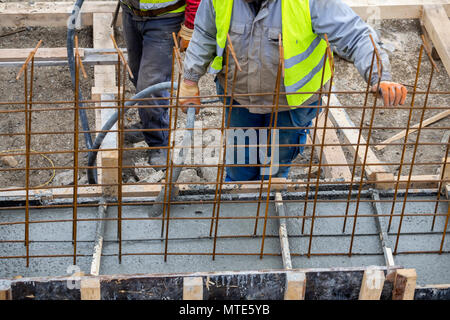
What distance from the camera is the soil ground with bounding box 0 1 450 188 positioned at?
5059 mm

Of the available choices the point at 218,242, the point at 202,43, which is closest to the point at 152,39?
the point at 202,43

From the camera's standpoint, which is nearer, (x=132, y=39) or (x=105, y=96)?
(x=105, y=96)

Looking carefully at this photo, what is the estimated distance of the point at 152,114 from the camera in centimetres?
482

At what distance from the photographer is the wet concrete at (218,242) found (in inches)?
125

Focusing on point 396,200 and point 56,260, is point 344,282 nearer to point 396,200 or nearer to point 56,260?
point 396,200

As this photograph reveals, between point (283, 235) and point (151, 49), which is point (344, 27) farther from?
point (151, 49)

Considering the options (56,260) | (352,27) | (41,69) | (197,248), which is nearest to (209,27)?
(352,27)

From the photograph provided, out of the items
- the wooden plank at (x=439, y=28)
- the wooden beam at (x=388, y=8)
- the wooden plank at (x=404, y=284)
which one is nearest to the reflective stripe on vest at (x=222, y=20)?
the wooden plank at (x=404, y=284)

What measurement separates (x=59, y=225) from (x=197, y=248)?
28.2 inches

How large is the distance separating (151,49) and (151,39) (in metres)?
0.07

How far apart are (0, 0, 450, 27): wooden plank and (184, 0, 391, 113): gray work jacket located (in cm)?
248

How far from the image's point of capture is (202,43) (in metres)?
Answer: 3.62

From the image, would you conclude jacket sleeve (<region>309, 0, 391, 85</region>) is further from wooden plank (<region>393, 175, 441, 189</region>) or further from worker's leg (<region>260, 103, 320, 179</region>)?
wooden plank (<region>393, 175, 441, 189</region>)

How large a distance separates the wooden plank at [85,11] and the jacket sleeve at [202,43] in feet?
8.41
